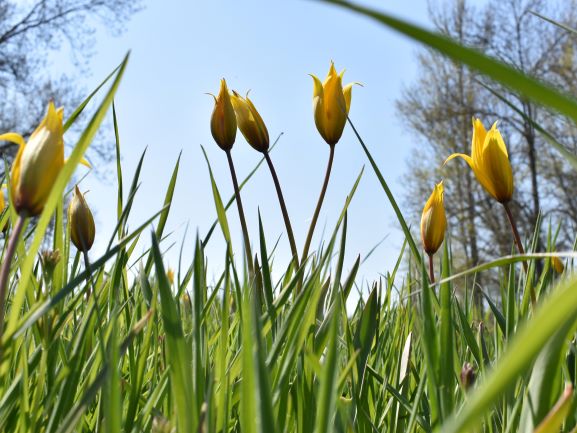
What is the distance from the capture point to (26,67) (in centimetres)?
→ 1090

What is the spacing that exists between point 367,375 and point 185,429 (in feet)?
1.07

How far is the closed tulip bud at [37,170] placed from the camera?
36 cm

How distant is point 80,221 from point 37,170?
430 millimetres

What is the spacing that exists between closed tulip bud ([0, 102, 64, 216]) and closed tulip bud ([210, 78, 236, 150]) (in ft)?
1.90

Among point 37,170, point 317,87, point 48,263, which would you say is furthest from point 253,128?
point 37,170

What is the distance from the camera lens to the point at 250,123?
1.00 metres

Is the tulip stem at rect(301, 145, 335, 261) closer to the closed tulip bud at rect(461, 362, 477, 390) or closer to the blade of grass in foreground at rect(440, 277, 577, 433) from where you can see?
the closed tulip bud at rect(461, 362, 477, 390)

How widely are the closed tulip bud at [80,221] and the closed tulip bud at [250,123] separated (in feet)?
0.92

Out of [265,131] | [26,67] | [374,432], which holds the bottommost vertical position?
[374,432]

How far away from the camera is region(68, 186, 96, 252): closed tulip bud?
2.56 ft

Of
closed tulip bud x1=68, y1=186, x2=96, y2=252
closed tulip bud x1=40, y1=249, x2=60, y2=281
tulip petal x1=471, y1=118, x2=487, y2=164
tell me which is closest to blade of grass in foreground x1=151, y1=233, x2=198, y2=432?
closed tulip bud x1=40, y1=249, x2=60, y2=281

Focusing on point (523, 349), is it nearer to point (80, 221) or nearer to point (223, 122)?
point (80, 221)

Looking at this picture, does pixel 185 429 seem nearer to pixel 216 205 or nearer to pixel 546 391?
pixel 546 391

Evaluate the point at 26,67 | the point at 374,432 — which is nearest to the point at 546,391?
the point at 374,432
